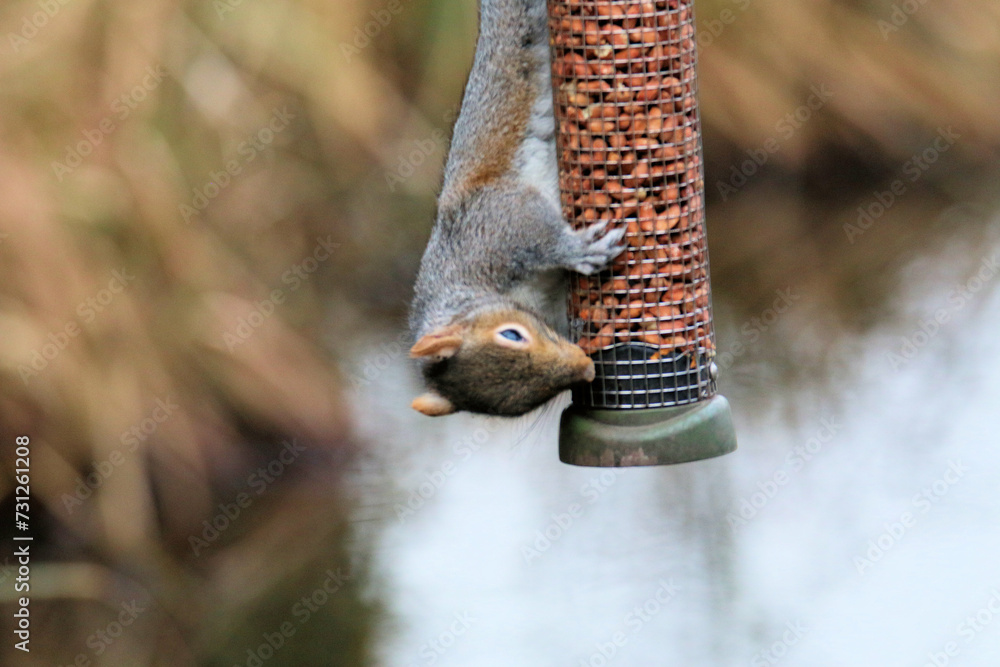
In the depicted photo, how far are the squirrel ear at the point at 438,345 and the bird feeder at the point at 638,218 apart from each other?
31 cm

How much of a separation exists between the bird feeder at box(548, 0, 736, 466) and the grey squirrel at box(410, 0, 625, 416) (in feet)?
0.26

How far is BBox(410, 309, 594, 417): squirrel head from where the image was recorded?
2730 millimetres

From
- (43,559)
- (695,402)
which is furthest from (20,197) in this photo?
(695,402)

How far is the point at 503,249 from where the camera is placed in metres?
2.88

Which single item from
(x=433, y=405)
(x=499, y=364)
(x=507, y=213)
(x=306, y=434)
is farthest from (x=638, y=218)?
(x=306, y=434)

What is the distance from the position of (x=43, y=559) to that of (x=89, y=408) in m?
0.58

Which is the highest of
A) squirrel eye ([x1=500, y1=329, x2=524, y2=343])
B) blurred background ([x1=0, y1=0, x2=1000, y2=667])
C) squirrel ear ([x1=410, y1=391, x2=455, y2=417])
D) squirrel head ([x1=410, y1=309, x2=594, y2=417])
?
squirrel eye ([x1=500, y1=329, x2=524, y2=343])

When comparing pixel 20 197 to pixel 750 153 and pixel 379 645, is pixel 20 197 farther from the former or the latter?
pixel 750 153

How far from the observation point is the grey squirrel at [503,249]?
2758mm

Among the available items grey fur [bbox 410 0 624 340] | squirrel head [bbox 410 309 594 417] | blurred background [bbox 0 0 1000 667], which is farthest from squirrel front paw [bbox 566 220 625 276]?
blurred background [bbox 0 0 1000 667]

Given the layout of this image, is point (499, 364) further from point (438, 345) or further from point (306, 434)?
point (306, 434)

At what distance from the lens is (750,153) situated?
670 centimetres

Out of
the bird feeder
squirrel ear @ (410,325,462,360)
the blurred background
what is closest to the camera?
squirrel ear @ (410,325,462,360)

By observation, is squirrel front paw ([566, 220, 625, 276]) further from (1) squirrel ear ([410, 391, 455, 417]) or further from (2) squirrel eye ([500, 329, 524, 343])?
(1) squirrel ear ([410, 391, 455, 417])
